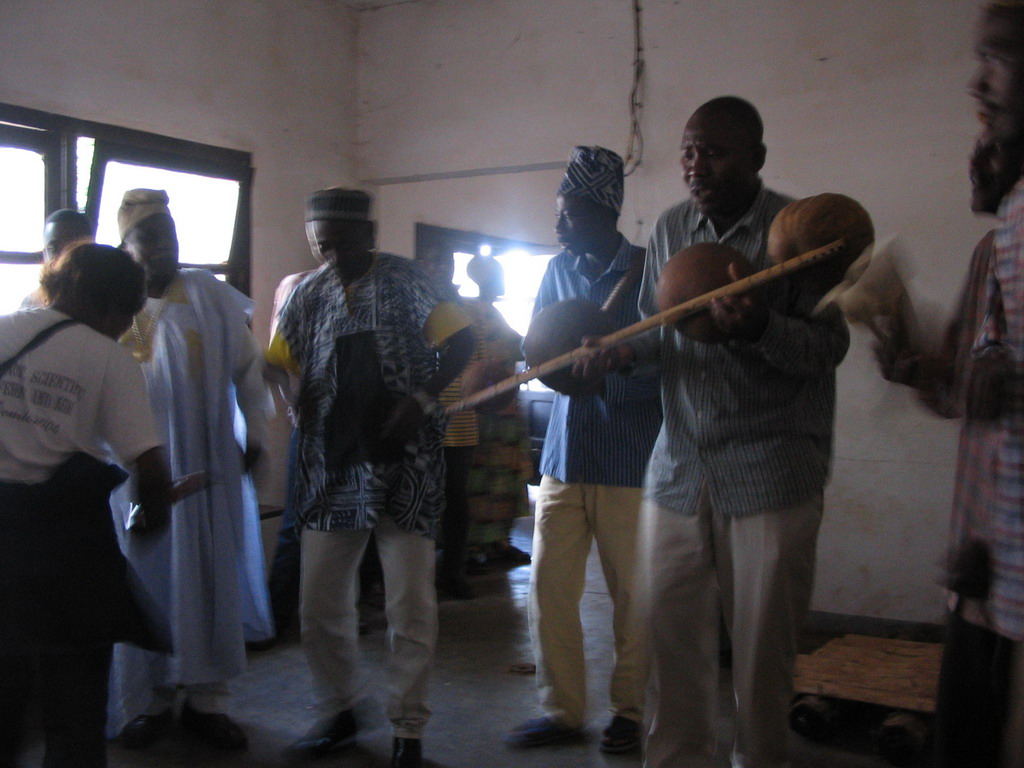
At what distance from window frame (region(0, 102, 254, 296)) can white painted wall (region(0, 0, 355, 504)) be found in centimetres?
5

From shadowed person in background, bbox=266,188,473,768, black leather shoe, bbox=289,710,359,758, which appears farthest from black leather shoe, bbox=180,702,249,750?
shadowed person in background, bbox=266,188,473,768

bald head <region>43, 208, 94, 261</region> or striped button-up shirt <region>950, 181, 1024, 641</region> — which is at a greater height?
bald head <region>43, 208, 94, 261</region>

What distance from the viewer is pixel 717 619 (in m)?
2.28

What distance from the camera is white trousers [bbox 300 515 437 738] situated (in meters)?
2.87

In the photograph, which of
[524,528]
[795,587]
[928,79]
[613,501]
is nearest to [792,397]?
[795,587]

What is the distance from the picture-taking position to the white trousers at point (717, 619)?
2.11m

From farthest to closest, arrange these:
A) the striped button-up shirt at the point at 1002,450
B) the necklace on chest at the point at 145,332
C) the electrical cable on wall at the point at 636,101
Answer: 1. the electrical cable on wall at the point at 636,101
2. the necklace on chest at the point at 145,332
3. the striped button-up shirt at the point at 1002,450

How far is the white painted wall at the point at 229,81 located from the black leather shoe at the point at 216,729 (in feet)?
3.33

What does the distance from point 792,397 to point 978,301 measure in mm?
552

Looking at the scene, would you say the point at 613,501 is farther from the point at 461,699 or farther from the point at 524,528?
the point at 524,528

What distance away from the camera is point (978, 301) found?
65.9 inches

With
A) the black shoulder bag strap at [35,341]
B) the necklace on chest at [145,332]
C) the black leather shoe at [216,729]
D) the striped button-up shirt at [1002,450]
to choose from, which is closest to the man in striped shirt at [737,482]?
the striped button-up shirt at [1002,450]

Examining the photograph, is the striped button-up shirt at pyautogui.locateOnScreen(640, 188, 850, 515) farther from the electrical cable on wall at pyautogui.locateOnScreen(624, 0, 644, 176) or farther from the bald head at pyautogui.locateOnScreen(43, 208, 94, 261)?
the electrical cable on wall at pyautogui.locateOnScreen(624, 0, 644, 176)

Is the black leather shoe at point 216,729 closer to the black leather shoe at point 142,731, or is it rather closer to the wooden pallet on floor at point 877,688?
the black leather shoe at point 142,731
